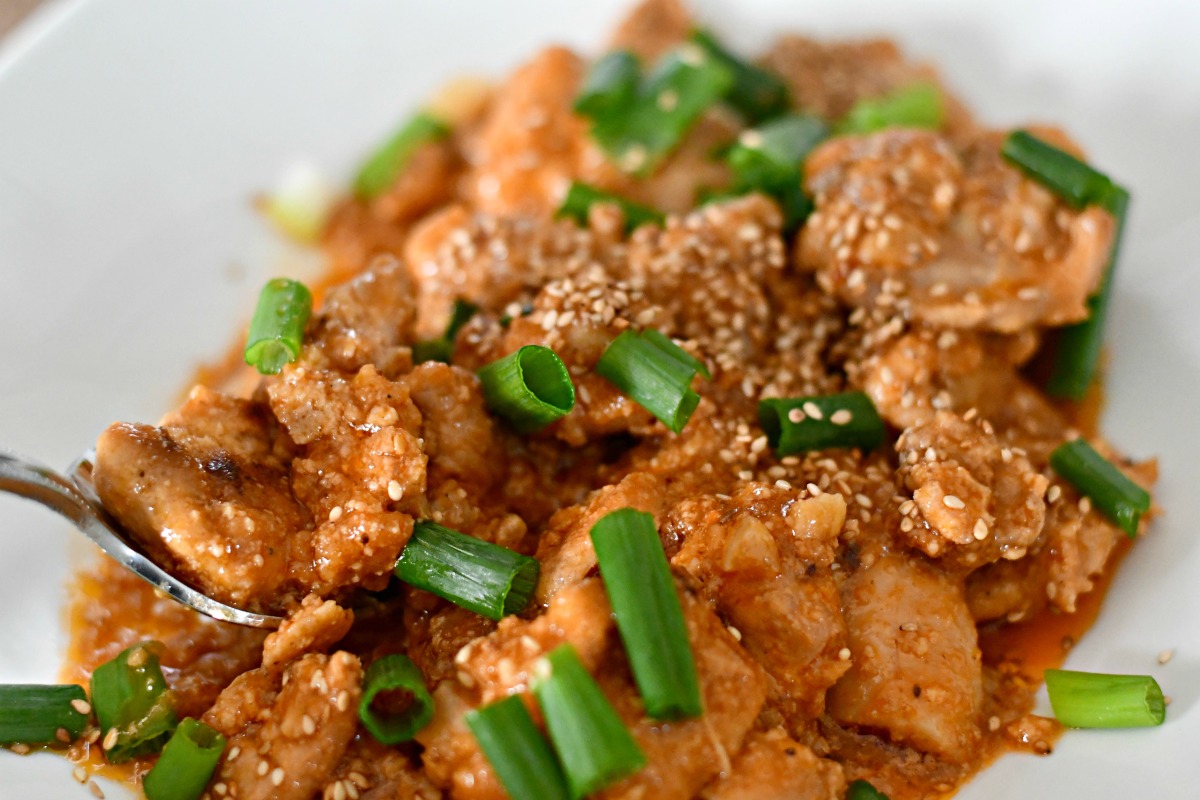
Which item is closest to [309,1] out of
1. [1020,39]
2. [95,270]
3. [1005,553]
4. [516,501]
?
[95,270]

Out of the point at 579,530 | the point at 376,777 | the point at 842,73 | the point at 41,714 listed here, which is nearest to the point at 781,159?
the point at 842,73

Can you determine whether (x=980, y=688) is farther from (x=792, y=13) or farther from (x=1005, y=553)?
(x=792, y=13)

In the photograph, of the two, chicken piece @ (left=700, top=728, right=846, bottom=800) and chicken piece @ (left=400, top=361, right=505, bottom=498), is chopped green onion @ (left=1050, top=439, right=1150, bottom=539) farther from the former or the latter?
chicken piece @ (left=400, top=361, right=505, bottom=498)

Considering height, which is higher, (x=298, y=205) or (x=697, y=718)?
(x=298, y=205)

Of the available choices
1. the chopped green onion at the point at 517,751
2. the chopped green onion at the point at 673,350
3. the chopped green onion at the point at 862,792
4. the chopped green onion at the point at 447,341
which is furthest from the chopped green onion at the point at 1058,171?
the chopped green onion at the point at 517,751

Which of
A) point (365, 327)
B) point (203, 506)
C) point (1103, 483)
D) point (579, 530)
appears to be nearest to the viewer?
point (203, 506)

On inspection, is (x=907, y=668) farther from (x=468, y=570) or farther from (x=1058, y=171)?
(x=1058, y=171)
